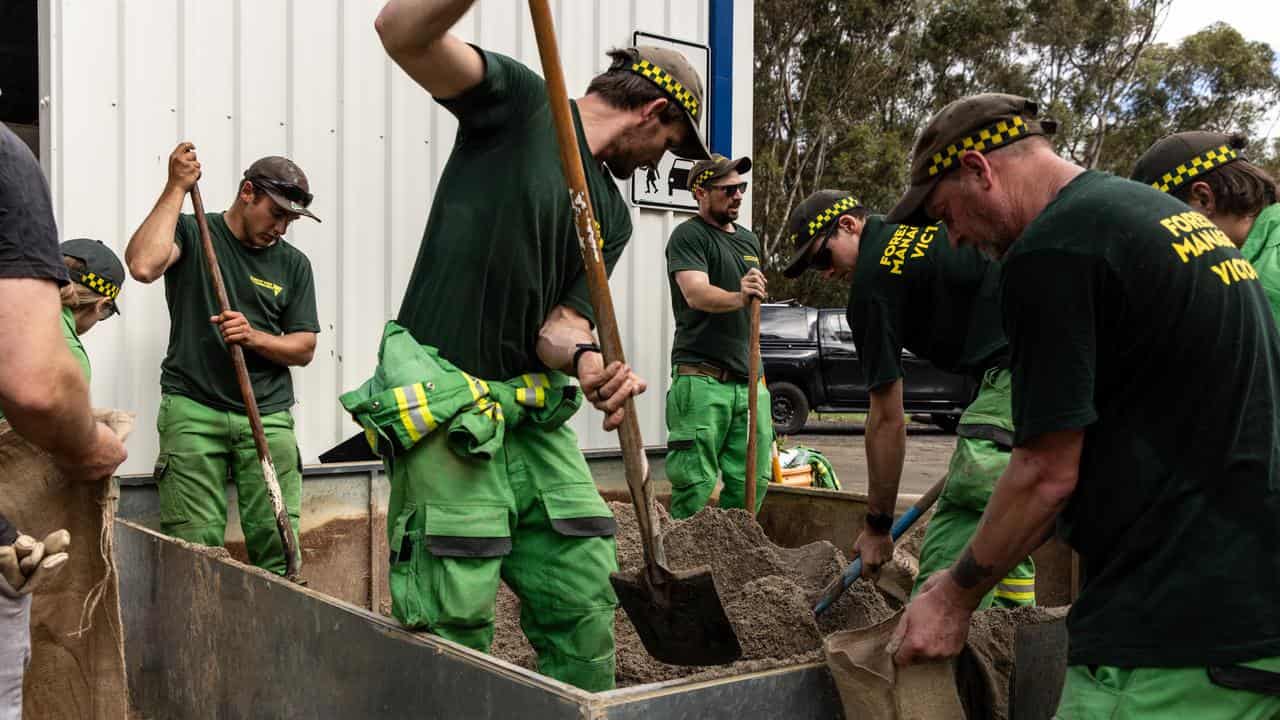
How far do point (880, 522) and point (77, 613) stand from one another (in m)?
2.29

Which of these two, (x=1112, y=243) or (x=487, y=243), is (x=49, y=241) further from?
(x=1112, y=243)

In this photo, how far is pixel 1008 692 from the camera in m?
2.68

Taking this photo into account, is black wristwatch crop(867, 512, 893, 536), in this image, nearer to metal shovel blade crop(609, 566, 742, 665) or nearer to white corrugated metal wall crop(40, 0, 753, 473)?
metal shovel blade crop(609, 566, 742, 665)

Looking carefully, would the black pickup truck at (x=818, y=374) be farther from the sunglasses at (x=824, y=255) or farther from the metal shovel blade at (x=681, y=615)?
the metal shovel blade at (x=681, y=615)

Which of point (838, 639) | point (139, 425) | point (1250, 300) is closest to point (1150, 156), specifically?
point (1250, 300)

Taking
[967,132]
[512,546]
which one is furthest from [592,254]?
[967,132]

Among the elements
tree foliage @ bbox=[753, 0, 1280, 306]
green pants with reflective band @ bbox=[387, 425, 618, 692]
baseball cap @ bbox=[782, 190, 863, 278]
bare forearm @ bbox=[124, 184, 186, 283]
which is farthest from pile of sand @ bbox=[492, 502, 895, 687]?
tree foliage @ bbox=[753, 0, 1280, 306]

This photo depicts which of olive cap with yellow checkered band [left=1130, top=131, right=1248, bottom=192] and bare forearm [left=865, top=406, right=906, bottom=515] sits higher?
olive cap with yellow checkered band [left=1130, top=131, right=1248, bottom=192]

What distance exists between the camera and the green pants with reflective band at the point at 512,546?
8.87 ft

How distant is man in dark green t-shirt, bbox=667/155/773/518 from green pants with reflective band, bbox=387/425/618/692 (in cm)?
248

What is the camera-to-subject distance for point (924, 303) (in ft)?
11.2

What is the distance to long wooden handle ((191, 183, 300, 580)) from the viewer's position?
455 cm

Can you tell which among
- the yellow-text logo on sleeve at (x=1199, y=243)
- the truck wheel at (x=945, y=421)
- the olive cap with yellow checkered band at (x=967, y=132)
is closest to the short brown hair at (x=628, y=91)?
the olive cap with yellow checkered band at (x=967, y=132)

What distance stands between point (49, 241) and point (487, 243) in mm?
1033
